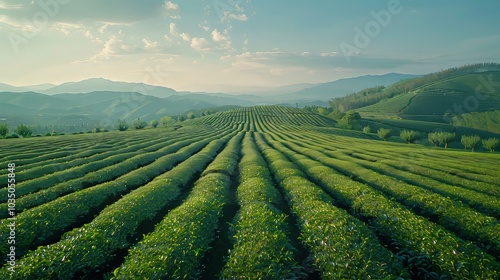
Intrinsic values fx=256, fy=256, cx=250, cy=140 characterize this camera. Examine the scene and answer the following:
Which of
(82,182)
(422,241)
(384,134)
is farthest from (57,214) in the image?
(384,134)

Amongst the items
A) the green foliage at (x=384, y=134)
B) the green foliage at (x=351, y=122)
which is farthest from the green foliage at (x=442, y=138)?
the green foliage at (x=351, y=122)

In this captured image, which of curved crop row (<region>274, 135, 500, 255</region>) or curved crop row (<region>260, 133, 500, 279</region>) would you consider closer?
curved crop row (<region>260, 133, 500, 279</region>)

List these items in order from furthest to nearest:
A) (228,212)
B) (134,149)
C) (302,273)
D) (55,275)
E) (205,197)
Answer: (134,149), (205,197), (228,212), (302,273), (55,275)

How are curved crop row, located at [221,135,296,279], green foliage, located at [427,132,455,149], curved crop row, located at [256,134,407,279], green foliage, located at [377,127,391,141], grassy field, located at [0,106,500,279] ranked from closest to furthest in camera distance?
curved crop row, located at [256,134,407,279]
curved crop row, located at [221,135,296,279]
grassy field, located at [0,106,500,279]
green foliage, located at [427,132,455,149]
green foliage, located at [377,127,391,141]

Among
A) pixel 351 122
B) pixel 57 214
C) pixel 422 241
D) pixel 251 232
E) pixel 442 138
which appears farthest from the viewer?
pixel 351 122

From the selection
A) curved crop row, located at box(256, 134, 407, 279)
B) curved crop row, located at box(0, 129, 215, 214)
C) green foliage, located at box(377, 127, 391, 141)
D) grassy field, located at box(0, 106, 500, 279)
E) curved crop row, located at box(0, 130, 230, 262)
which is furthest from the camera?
green foliage, located at box(377, 127, 391, 141)

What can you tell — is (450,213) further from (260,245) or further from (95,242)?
(95,242)

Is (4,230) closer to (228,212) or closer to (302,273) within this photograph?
(228,212)

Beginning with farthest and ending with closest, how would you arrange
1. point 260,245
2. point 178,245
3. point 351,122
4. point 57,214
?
point 351,122
point 57,214
point 260,245
point 178,245

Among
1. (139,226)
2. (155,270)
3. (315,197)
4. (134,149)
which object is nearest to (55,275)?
(155,270)

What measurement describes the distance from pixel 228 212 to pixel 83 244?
39.0 feet

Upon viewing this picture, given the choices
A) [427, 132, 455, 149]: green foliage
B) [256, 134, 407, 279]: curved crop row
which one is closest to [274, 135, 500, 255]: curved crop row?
[256, 134, 407, 279]: curved crop row

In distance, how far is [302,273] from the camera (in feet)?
48.7

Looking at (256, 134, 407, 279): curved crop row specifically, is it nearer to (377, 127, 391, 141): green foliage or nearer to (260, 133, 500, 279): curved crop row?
(260, 133, 500, 279): curved crop row
